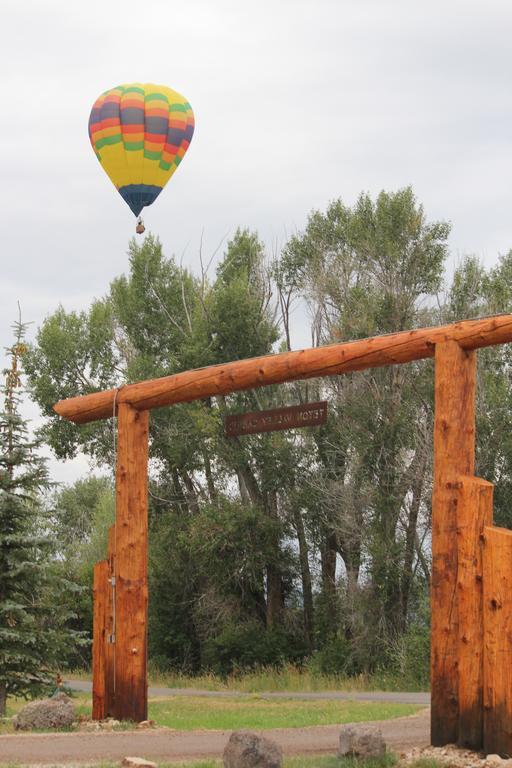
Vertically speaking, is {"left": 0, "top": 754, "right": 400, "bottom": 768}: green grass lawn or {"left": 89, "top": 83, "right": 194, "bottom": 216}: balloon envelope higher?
→ {"left": 89, "top": 83, "right": 194, "bottom": 216}: balloon envelope

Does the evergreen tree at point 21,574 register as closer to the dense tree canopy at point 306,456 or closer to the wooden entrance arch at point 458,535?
the wooden entrance arch at point 458,535

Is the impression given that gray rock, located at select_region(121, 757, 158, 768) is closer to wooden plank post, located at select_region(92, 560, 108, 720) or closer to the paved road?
wooden plank post, located at select_region(92, 560, 108, 720)

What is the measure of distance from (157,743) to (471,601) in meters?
3.69

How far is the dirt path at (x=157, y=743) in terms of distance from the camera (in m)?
11.2

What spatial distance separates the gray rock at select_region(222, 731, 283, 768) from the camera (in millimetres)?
9625

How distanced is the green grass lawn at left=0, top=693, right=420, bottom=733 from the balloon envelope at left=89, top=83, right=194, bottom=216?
972 centimetres

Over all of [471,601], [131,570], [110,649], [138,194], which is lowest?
[110,649]

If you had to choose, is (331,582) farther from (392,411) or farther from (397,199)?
(397,199)

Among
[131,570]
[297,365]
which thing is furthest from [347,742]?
[131,570]

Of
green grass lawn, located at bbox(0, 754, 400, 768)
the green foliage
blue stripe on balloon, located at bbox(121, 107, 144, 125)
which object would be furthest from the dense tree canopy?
green grass lawn, located at bbox(0, 754, 400, 768)

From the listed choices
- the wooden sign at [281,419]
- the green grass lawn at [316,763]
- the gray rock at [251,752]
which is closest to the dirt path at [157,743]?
the green grass lawn at [316,763]

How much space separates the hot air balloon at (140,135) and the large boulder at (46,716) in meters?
12.1

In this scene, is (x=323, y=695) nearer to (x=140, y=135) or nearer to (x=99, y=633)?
(x=99, y=633)

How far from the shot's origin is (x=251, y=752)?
31.6 feet
